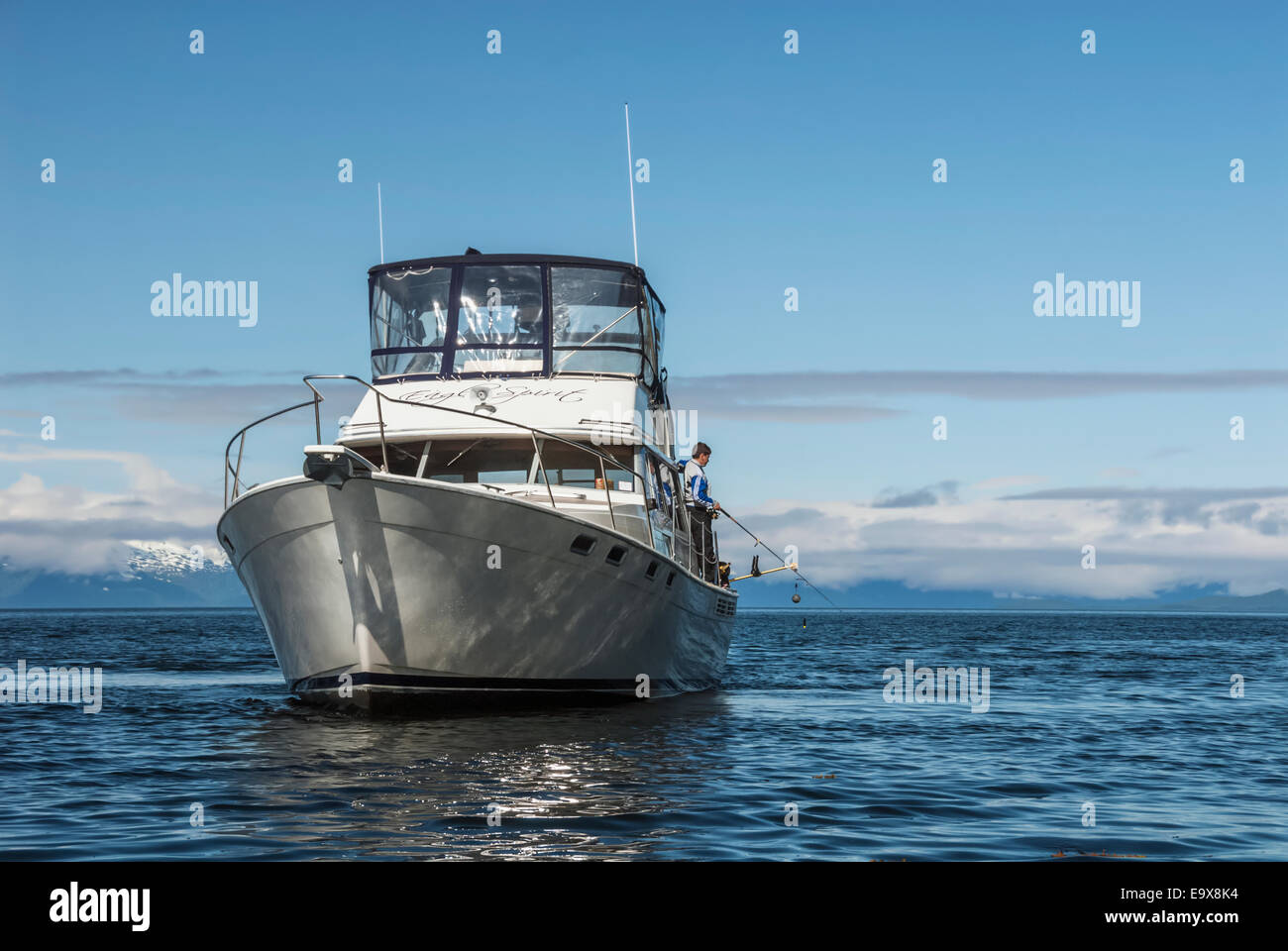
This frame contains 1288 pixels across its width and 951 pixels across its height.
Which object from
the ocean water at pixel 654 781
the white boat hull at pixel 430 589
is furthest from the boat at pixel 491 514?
the ocean water at pixel 654 781

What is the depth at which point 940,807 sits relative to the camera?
333 inches

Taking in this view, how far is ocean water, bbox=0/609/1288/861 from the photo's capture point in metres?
7.12

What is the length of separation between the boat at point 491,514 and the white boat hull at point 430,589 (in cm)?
2

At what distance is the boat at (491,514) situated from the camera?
11953mm

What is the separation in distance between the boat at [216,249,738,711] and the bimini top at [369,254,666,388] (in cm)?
3

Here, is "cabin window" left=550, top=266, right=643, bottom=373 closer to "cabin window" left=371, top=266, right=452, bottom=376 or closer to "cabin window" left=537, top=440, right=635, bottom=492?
"cabin window" left=537, top=440, right=635, bottom=492

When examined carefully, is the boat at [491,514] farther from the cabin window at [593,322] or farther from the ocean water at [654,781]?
the ocean water at [654,781]

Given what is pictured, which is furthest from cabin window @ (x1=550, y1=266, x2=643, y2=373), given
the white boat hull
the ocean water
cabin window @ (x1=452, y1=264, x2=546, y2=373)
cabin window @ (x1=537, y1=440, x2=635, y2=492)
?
the ocean water

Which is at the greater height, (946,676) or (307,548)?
(307,548)

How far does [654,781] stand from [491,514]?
146 inches
